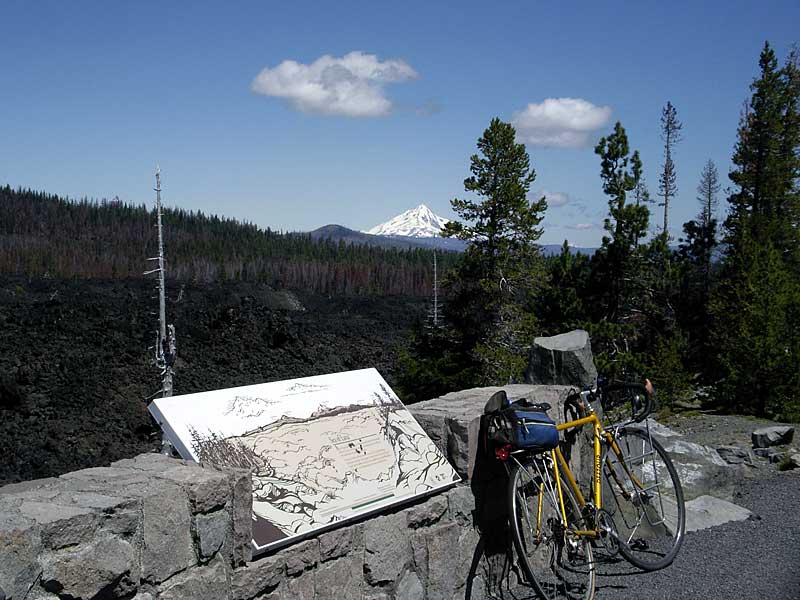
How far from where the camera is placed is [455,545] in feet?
13.0

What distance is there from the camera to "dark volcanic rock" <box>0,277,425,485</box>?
26781 mm

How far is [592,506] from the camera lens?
4.04m

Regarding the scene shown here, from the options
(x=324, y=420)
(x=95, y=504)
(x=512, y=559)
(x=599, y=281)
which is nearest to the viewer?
(x=95, y=504)

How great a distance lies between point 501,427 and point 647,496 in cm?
151

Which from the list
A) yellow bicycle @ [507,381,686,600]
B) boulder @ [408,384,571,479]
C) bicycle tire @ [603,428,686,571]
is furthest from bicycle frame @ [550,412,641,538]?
boulder @ [408,384,571,479]

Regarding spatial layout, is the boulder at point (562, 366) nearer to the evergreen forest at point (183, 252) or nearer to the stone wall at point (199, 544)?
the stone wall at point (199, 544)

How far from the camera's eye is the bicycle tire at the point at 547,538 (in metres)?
3.81

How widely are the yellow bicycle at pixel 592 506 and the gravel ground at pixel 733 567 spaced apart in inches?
4.9

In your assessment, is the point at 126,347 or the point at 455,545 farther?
the point at 126,347

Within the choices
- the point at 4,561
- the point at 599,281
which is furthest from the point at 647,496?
the point at 599,281

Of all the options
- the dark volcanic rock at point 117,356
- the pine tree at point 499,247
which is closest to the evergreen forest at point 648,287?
the pine tree at point 499,247

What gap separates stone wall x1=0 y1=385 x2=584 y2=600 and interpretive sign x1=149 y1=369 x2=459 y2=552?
11cm

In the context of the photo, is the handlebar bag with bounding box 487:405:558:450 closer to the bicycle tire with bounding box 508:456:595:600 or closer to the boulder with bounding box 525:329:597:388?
the bicycle tire with bounding box 508:456:595:600

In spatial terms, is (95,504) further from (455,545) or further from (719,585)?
(719,585)
